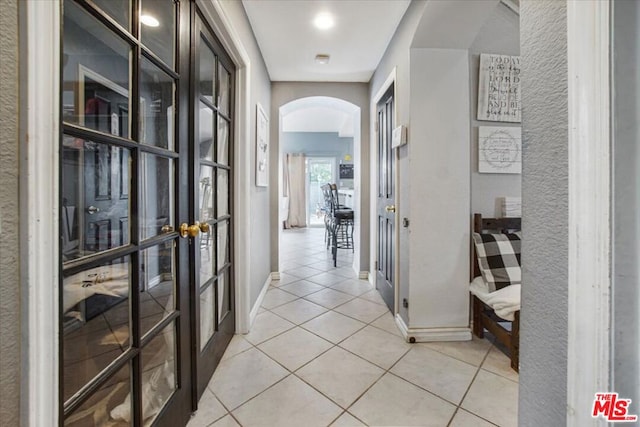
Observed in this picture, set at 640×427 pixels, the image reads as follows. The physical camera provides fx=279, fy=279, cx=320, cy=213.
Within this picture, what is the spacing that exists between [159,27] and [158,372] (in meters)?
1.34

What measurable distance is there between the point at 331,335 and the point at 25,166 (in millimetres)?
1987

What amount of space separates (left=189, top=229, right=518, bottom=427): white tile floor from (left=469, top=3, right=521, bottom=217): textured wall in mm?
1069

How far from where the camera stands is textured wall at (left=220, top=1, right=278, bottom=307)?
1.99m

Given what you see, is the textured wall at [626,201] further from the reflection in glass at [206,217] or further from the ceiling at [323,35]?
the ceiling at [323,35]

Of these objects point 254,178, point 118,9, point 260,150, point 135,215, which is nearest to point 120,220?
point 135,215

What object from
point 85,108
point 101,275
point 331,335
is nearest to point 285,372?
point 331,335

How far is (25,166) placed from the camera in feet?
1.59

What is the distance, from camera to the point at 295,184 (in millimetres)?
7961

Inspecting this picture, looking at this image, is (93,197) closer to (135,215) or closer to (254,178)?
(135,215)

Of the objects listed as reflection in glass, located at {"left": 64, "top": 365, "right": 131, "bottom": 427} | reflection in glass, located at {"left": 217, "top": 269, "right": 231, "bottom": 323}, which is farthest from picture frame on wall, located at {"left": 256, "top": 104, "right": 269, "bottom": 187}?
reflection in glass, located at {"left": 64, "top": 365, "right": 131, "bottom": 427}

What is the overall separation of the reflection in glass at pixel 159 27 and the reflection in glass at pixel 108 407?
3.62 feet

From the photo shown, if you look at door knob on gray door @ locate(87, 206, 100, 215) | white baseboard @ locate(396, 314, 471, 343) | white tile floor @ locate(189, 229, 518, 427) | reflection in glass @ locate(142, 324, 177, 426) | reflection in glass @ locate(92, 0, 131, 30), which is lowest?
white tile floor @ locate(189, 229, 518, 427)

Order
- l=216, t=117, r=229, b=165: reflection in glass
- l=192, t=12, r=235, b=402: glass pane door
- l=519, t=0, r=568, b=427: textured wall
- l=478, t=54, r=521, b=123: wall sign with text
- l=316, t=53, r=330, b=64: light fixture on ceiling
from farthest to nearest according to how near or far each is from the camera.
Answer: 1. l=316, t=53, r=330, b=64: light fixture on ceiling
2. l=478, t=54, r=521, b=123: wall sign with text
3. l=216, t=117, r=229, b=165: reflection in glass
4. l=192, t=12, r=235, b=402: glass pane door
5. l=519, t=0, r=568, b=427: textured wall

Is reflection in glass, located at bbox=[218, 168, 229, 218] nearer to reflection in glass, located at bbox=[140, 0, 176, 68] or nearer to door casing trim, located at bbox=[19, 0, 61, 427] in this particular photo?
reflection in glass, located at bbox=[140, 0, 176, 68]
